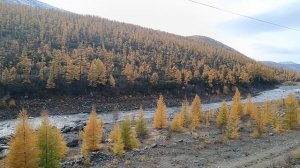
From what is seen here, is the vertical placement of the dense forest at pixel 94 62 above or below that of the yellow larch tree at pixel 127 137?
above

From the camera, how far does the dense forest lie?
323 feet

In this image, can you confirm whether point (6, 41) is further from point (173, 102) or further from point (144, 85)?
point (173, 102)

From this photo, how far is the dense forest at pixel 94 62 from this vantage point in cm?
9844

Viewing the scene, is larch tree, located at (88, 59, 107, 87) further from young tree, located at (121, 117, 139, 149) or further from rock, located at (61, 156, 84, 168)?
rock, located at (61, 156, 84, 168)

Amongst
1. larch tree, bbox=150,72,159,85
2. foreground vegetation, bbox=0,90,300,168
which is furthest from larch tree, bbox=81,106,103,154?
larch tree, bbox=150,72,159,85

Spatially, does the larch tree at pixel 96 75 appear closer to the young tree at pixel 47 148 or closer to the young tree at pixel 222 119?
the young tree at pixel 222 119

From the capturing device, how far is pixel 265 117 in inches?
1945

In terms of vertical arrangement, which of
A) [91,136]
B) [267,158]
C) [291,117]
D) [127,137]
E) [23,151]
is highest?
[291,117]

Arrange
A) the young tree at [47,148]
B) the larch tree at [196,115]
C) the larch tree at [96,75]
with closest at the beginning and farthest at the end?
the young tree at [47,148] < the larch tree at [196,115] < the larch tree at [96,75]

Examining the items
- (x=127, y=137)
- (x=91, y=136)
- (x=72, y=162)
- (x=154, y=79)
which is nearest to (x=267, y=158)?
(x=127, y=137)

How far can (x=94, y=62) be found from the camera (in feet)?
370

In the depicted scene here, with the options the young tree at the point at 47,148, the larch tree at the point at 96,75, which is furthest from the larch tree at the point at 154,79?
the young tree at the point at 47,148

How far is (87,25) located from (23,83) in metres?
91.5

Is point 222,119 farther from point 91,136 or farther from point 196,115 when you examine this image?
point 91,136
